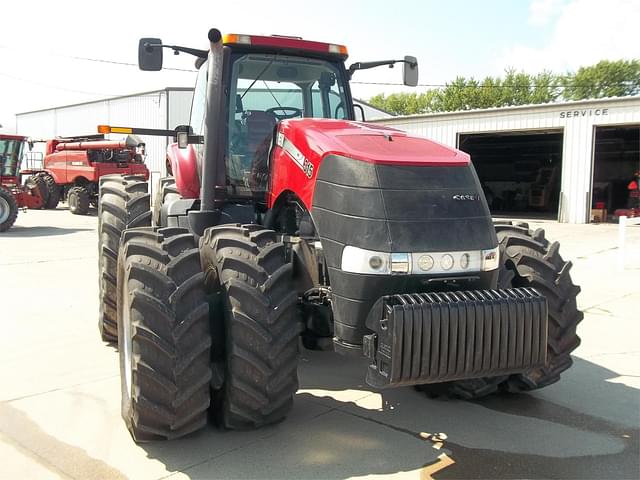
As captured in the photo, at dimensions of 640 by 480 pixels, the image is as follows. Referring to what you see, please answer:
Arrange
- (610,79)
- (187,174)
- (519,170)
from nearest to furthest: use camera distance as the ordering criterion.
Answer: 1. (187,174)
2. (519,170)
3. (610,79)

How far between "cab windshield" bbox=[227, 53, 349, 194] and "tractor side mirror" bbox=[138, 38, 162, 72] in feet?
1.87

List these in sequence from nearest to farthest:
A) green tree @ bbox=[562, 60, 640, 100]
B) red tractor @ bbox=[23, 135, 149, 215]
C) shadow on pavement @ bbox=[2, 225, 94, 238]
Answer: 1. shadow on pavement @ bbox=[2, 225, 94, 238]
2. red tractor @ bbox=[23, 135, 149, 215]
3. green tree @ bbox=[562, 60, 640, 100]

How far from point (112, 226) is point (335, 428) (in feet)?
9.11

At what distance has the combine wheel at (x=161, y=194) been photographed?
5.85 m

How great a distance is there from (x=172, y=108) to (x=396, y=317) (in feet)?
93.4

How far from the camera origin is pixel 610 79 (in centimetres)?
5131

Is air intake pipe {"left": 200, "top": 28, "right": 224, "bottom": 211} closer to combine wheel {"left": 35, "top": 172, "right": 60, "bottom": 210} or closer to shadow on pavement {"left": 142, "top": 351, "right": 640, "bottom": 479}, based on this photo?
shadow on pavement {"left": 142, "top": 351, "right": 640, "bottom": 479}

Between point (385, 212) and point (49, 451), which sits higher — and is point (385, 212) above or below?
above

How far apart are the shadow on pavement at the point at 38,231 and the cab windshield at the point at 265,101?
11.9 meters

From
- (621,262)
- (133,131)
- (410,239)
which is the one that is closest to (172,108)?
(621,262)

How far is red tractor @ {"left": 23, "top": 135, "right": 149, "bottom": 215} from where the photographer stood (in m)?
21.2

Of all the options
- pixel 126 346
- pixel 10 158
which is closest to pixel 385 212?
pixel 126 346

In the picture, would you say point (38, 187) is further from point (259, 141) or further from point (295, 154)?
point (295, 154)

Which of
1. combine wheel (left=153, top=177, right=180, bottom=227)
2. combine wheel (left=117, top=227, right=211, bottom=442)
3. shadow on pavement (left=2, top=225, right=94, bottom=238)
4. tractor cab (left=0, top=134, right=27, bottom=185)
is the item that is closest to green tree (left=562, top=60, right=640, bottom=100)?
tractor cab (left=0, top=134, right=27, bottom=185)
